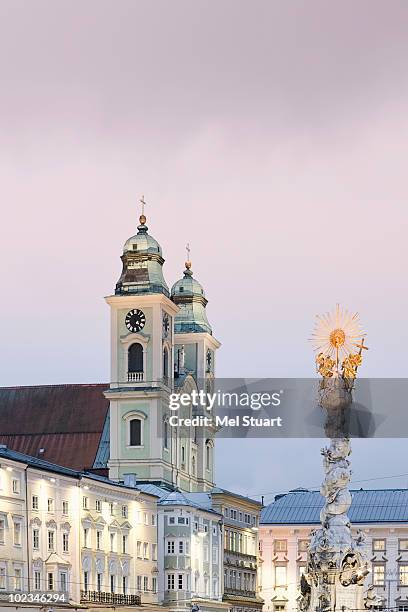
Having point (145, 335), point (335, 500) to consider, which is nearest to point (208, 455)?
point (145, 335)

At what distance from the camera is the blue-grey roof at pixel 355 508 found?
148 meters

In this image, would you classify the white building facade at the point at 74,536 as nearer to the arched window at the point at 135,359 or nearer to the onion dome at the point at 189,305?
the arched window at the point at 135,359

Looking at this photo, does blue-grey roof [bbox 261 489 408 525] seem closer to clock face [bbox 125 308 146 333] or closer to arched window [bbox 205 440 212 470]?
arched window [bbox 205 440 212 470]

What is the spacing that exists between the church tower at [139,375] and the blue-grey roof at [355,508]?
16.2 meters

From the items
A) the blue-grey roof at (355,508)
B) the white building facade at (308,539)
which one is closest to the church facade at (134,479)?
the white building facade at (308,539)

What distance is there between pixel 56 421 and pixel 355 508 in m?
29.9

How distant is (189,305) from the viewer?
158250mm

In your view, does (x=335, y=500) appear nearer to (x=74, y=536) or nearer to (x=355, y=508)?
(x=74, y=536)

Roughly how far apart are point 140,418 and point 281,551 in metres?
20.9

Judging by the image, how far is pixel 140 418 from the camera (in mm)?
138625

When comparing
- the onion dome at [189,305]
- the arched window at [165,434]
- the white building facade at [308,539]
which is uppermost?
the onion dome at [189,305]

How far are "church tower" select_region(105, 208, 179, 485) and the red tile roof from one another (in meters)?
6.93

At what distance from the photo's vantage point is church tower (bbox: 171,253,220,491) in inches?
5950

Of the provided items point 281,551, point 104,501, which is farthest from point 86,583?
point 281,551
